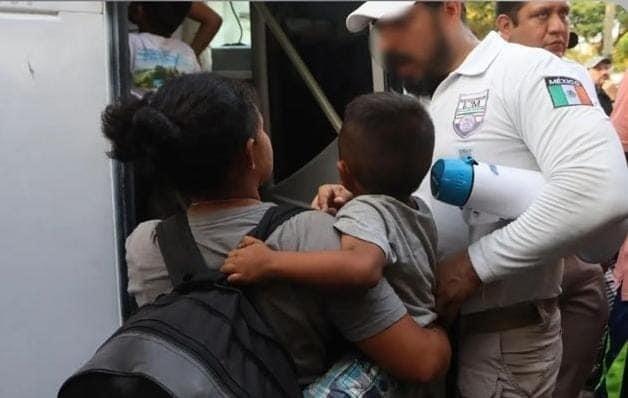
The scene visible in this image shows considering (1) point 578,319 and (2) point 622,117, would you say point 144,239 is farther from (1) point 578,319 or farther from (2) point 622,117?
(2) point 622,117

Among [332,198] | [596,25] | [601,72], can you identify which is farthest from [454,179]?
[601,72]

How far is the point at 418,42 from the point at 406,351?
726 mm

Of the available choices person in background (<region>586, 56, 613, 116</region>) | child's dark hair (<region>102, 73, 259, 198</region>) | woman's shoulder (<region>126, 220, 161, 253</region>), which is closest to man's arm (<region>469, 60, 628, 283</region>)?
child's dark hair (<region>102, 73, 259, 198</region>)

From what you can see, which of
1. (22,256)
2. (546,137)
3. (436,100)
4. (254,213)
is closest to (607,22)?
(436,100)

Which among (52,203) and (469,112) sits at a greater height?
(469,112)

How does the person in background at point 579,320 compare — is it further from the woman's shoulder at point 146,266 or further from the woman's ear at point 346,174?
the woman's shoulder at point 146,266

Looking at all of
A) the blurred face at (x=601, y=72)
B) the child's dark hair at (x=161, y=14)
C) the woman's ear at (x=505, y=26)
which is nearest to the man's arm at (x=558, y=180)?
the child's dark hair at (x=161, y=14)

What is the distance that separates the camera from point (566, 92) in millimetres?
1578

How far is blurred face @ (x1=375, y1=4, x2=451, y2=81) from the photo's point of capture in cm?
181

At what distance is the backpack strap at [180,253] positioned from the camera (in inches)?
56.8

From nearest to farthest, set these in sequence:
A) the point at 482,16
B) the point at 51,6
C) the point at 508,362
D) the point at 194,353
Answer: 1. the point at 194,353
2. the point at 508,362
3. the point at 51,6
4. the point at 482,16

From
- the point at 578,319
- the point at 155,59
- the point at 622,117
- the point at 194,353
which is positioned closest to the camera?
the point at 194,353

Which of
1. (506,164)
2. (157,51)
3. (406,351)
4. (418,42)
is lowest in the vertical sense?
(406,351)

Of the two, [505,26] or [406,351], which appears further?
[505,26]
